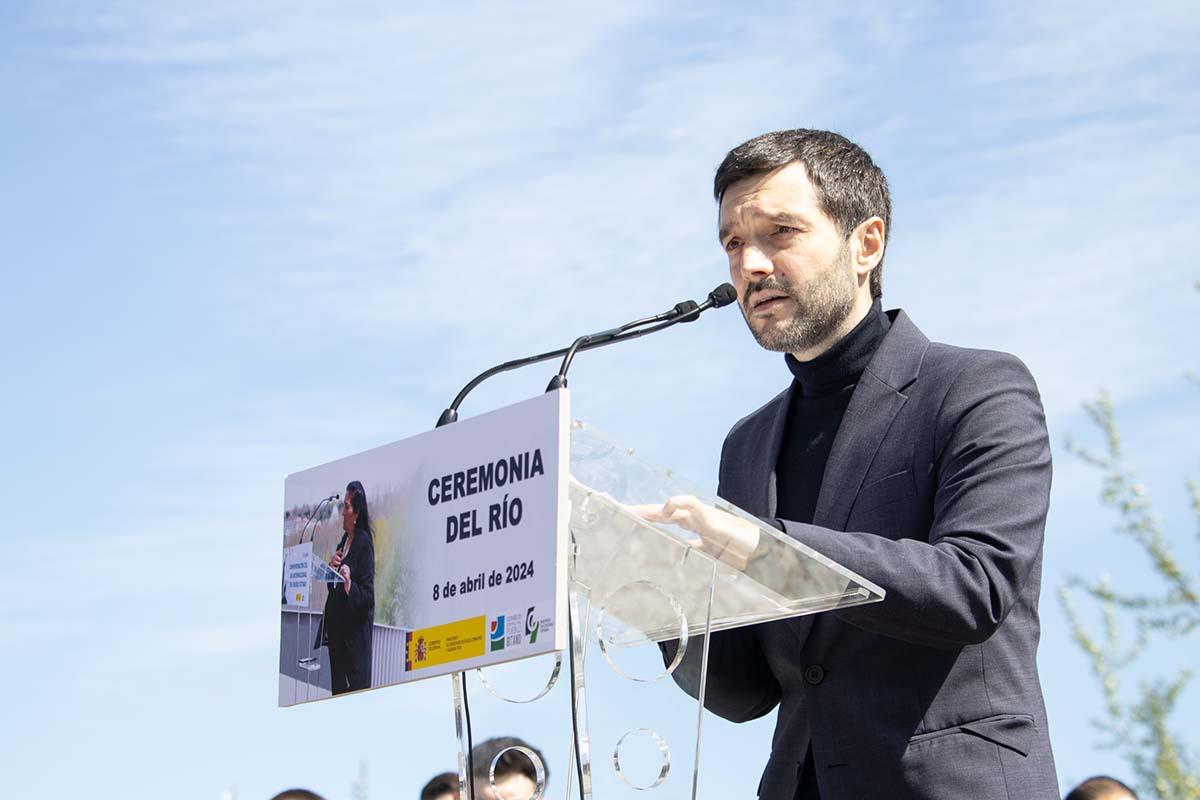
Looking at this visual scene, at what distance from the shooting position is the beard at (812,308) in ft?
10.4

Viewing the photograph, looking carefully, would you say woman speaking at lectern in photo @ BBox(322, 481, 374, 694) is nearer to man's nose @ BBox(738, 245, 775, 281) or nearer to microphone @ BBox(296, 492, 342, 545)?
microphone @ BBox(296, 492, 342, 545)

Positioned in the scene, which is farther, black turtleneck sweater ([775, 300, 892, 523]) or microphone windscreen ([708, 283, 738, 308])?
black turtleneck sweater ([775, 300, 892, 523])

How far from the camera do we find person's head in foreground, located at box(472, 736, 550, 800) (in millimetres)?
2551

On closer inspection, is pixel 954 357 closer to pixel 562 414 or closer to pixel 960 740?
pixel 960 740

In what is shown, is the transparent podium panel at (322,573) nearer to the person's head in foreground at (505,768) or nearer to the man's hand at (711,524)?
the person's head in foreground at (505,768)

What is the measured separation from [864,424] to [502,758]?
0.99 metres

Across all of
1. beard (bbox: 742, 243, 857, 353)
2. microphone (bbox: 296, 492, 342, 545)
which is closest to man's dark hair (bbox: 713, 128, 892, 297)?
beard (bbox: 742, 243, 857, 353)

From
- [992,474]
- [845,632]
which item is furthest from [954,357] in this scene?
[845,632]

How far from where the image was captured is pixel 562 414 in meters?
2.20

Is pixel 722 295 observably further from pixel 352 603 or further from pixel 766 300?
Answer: pixel 352 603

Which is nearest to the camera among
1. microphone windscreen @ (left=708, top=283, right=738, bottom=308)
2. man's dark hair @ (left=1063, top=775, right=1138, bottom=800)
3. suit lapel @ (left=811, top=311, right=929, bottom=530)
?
microphone windscreen @ (left=708, top=283, right=738, bottom=308)

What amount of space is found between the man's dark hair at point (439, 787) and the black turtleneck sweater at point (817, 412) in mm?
3118

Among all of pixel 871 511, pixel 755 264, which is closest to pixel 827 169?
pixel 755 264

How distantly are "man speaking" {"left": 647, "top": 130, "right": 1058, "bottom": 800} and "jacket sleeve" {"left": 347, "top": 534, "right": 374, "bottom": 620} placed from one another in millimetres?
488
